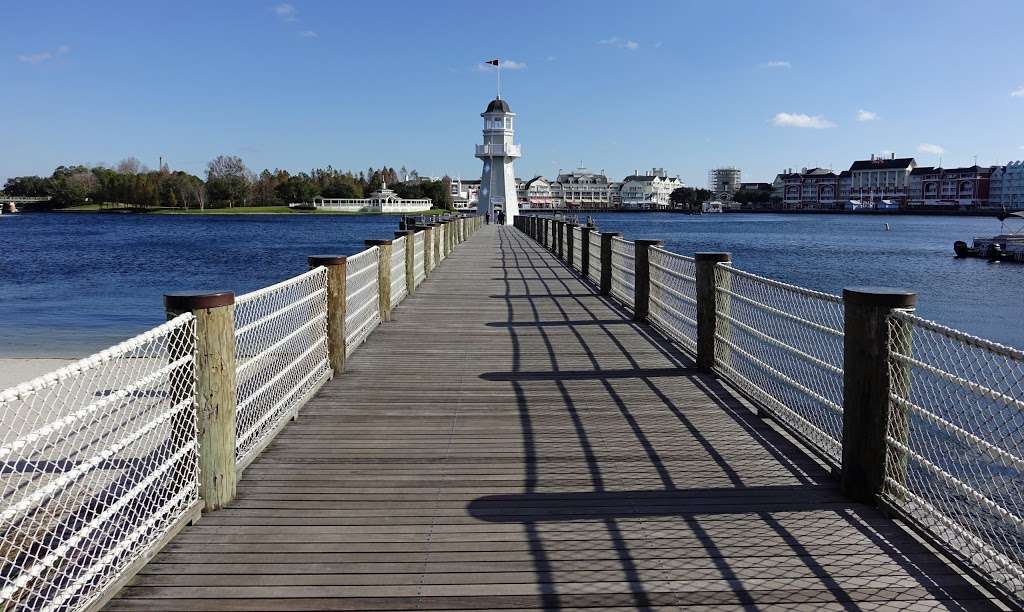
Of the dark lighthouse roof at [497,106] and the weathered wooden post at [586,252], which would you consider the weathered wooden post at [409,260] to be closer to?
the weathered wooden post at [586,252]

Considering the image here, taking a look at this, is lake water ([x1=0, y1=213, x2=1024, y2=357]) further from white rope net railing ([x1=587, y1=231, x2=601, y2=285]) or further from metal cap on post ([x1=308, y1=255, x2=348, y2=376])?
metal cap on post ([x1=308, y1=255, x2=348, y2=376])

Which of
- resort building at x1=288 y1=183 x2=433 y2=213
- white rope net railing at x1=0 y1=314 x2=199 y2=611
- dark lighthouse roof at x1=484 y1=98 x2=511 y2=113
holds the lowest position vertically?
white rope net railing at x1=0 y1=314 x2=199 y2=611

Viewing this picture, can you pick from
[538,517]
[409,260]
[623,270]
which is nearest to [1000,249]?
[623,270]

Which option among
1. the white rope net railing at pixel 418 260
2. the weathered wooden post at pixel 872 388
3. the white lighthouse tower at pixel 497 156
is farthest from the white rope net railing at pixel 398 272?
the white lighthouse tower at pixel 497 156

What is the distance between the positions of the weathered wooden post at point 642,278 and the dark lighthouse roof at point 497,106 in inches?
→ 2314

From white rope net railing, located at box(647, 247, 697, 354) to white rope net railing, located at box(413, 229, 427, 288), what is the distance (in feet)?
20.8

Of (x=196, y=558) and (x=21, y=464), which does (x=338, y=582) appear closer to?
(x=196, y=558)

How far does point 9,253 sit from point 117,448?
6734 centimetres

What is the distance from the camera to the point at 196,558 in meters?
4.07

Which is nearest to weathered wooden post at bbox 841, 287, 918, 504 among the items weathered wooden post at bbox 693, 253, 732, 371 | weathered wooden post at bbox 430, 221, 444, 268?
weathered wooden post at bbox 693, 253, 732, 371

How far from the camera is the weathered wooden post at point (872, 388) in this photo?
4699 millimetres

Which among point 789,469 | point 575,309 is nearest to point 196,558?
point 789,469

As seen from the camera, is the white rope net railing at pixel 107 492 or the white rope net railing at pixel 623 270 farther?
the white rope net railing at pixel 623 270

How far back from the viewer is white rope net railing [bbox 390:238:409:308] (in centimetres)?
1383
